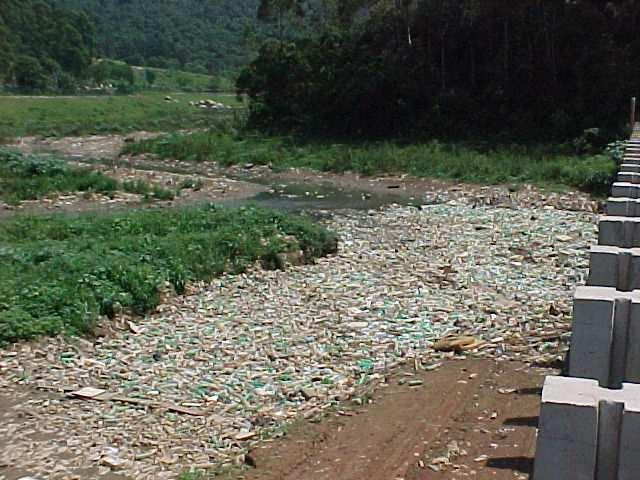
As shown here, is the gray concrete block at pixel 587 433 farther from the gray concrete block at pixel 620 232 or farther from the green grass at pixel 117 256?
the green grass at pixel 117 256

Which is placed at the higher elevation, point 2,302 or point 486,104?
point 486,104

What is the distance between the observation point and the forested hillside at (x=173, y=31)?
11731cm

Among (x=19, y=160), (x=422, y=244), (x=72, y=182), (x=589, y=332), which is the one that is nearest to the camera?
(x=589, y=332)

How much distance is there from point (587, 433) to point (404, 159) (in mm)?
23824

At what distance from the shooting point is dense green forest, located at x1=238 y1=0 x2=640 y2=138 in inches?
1146

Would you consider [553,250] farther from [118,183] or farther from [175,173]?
[175,173]

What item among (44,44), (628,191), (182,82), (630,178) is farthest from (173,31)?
(628,191)

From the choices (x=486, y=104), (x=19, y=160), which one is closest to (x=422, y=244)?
(x=19, y=160)

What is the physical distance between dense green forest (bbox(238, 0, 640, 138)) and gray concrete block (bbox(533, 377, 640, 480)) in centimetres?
2472

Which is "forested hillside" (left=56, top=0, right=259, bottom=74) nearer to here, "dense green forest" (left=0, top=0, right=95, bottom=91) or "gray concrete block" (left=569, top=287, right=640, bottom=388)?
"dense green forest" (left=0, top=0, right=95, bottom=91)

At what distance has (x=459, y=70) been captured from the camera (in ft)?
111

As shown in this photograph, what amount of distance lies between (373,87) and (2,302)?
25822 millimetres

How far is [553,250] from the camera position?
14273 mm

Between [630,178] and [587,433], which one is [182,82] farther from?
[587,433]
